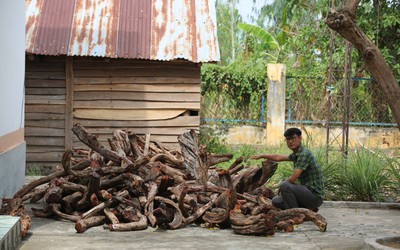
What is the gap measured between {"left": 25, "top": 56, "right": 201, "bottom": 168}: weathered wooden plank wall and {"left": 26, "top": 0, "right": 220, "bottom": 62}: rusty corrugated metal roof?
527 mm

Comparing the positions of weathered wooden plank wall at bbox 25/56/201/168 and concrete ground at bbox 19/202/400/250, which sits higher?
weathered wooden plank wall at bbox 25/56/201/168

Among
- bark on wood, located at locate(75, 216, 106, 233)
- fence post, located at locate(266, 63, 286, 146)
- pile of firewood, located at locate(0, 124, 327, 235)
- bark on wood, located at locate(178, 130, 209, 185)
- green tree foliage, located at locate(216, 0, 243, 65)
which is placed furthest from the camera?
green tree foliage, located at locate(216, 0, 243, 65)

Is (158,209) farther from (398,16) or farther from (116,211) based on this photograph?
(398,16)

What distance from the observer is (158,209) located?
8.84m

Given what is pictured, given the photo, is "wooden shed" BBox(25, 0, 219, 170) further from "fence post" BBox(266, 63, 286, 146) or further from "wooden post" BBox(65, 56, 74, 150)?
"fence post" BBox(266, 63, 286, 146)

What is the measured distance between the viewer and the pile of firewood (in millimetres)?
8914

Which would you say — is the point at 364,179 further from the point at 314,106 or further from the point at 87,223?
the point at 314,106

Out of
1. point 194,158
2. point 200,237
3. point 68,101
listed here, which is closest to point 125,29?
point 68,101

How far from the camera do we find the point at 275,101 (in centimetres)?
2078

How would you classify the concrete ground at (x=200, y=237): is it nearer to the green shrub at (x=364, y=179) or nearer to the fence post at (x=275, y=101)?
the green shrub at (x=364, y=179)

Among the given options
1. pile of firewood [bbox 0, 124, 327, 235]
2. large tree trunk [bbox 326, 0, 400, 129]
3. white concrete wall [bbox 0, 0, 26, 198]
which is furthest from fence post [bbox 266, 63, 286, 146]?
large tree trunk [bbox 326, 0, 400, 129]

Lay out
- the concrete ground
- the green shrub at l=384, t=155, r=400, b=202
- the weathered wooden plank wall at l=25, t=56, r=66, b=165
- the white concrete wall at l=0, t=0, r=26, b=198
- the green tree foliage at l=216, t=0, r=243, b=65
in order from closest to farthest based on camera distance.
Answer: the concrete ground, the white concrete wall at l=0, t=0, r=26, b=198, the green shrub at l=384, t=155, r=400, b=202, the weathered wooden plank wall at l=25, t=56, r=66, b=165, the green tree foliage at l=216, t=0, r=243, b=65

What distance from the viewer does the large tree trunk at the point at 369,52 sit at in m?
7.39

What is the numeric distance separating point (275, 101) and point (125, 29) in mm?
6674
